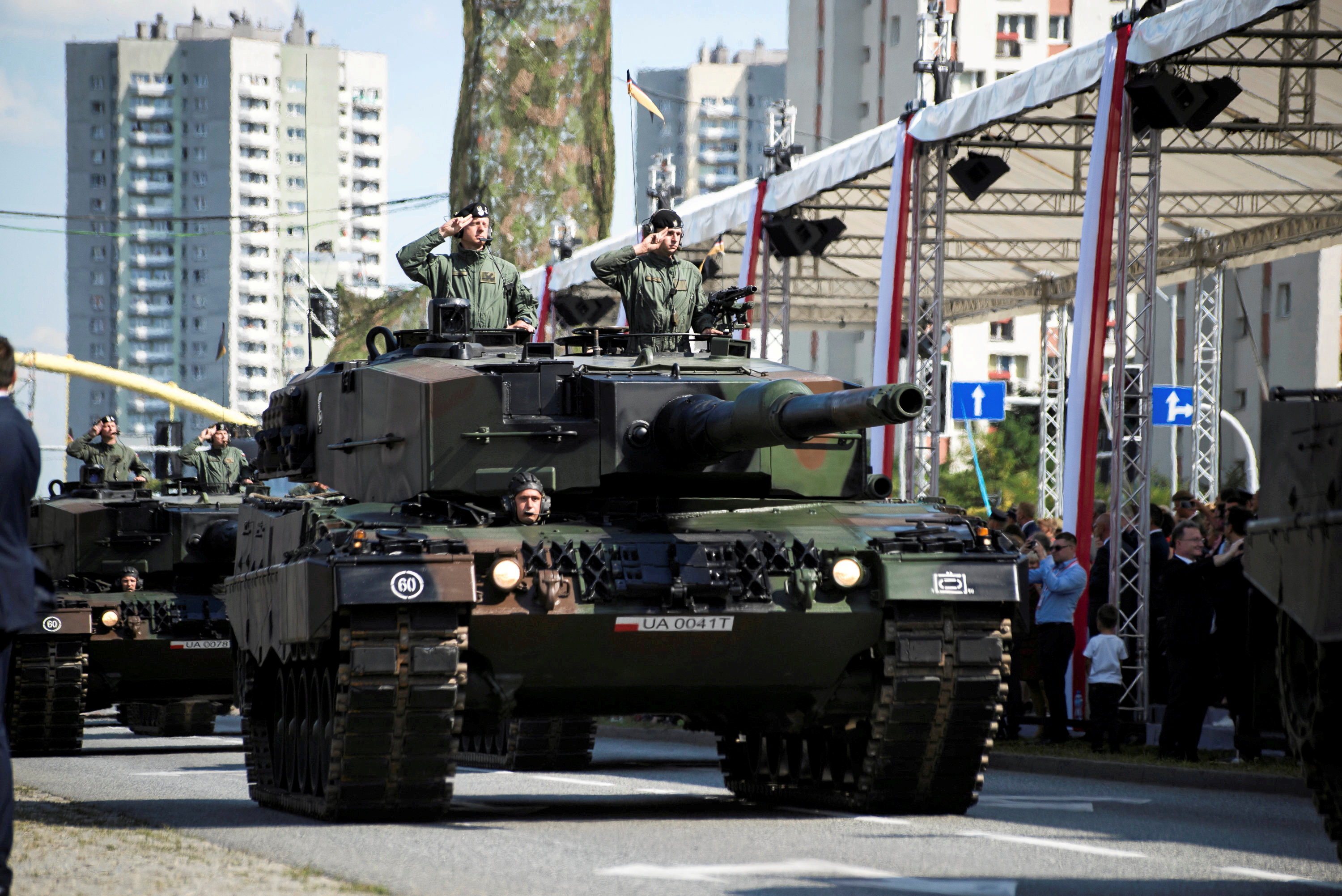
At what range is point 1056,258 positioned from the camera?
32.3 m

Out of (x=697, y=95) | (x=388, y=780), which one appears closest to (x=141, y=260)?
(x=697, y=95)

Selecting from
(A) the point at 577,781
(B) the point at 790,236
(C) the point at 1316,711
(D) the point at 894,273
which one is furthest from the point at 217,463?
(C) the point at 1316,711

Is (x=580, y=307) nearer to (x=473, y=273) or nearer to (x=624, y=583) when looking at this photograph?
(x=473, y=273)

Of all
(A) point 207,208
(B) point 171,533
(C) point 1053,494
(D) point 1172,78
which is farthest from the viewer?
(A) point 207,208

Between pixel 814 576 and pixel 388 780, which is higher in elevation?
pixel 814 576

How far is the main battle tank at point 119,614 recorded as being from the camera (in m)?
18.6

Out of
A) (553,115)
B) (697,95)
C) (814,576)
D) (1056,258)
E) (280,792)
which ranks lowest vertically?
(280,792)

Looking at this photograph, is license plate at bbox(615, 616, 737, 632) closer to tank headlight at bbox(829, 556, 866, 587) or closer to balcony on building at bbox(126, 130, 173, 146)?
tank headlight at bbox(829, 556, 866, 587)

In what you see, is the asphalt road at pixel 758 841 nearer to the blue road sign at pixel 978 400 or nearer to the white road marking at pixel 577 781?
the white road marking at pixel 577 781

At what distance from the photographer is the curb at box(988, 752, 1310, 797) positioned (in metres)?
14.1

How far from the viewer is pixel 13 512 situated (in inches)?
306

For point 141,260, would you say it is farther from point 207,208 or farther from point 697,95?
point 697,95

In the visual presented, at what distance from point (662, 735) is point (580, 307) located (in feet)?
53.7

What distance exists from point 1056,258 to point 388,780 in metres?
22.5
